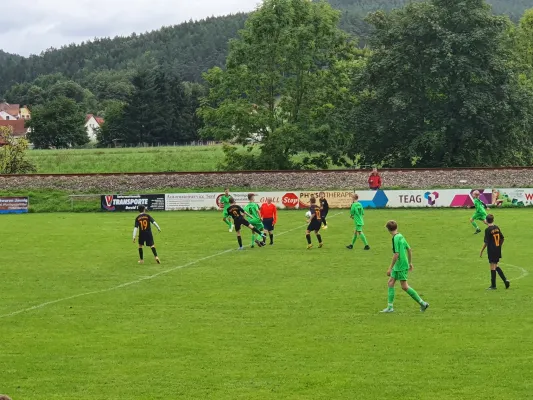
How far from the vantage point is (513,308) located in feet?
69.5

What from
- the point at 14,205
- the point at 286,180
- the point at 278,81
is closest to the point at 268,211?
the point at 286,180

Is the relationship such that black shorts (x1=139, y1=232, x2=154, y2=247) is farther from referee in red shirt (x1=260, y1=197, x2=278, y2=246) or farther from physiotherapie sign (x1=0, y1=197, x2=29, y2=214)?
physiotherapie sign (x1=0, y1=197, x2=29, y2=214)

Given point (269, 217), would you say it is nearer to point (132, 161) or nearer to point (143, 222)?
point (143, 222)

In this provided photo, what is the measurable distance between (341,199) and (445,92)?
1654 centimetres

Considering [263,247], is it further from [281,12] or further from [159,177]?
[281,12]

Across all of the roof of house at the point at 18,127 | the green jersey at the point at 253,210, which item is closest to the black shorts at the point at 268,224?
the green jersey at the point at 253,210

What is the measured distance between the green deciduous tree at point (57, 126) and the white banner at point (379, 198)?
78720 mm

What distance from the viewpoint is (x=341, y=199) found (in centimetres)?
5500

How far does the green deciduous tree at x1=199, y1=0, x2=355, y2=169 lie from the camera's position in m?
68.5

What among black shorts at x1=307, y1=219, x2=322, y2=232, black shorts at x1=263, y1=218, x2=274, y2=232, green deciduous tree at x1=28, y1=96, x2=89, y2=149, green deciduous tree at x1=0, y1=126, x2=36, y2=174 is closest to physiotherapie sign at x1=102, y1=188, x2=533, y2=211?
black shorts at x1=263, y1=218, x2=274, y2=232

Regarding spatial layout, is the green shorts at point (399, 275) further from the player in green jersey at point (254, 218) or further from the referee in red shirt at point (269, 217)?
the referee in red shirt at point (269, 217)

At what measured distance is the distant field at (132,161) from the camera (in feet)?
278

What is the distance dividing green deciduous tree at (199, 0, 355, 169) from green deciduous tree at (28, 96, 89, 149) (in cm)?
6503

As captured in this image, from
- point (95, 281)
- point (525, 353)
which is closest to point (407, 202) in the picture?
point (95, 281)
